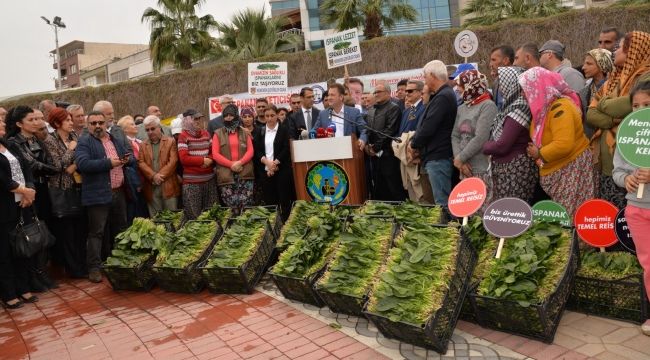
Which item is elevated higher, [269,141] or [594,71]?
[594,71]

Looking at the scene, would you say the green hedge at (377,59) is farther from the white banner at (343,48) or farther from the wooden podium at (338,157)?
the wooden podium at (338,157)

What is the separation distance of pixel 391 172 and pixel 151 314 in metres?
3.04

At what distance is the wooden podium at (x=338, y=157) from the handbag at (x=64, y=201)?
103 inches

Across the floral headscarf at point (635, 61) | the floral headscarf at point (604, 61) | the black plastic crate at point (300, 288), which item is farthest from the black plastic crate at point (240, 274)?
the floral headscarf at point (604, 61)

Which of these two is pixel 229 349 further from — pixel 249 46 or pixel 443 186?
pixel 249 46

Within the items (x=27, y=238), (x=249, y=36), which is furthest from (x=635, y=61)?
(x=249, y=36)

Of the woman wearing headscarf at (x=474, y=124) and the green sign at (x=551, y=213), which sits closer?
the green sign at (x=551, y=213)

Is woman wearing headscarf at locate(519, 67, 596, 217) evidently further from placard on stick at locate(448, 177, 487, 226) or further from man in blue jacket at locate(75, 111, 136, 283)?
man in blue jacket at locate(75, 111, 136, 283)

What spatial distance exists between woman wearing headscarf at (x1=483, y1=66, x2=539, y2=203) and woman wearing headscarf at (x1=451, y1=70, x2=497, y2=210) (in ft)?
0.36

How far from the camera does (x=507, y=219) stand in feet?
12.0

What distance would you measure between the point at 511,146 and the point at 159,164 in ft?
14.5

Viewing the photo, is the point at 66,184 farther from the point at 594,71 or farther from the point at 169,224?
the point at 594,71

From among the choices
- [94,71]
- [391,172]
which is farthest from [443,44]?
[94,71]

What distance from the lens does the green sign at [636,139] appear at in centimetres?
286
